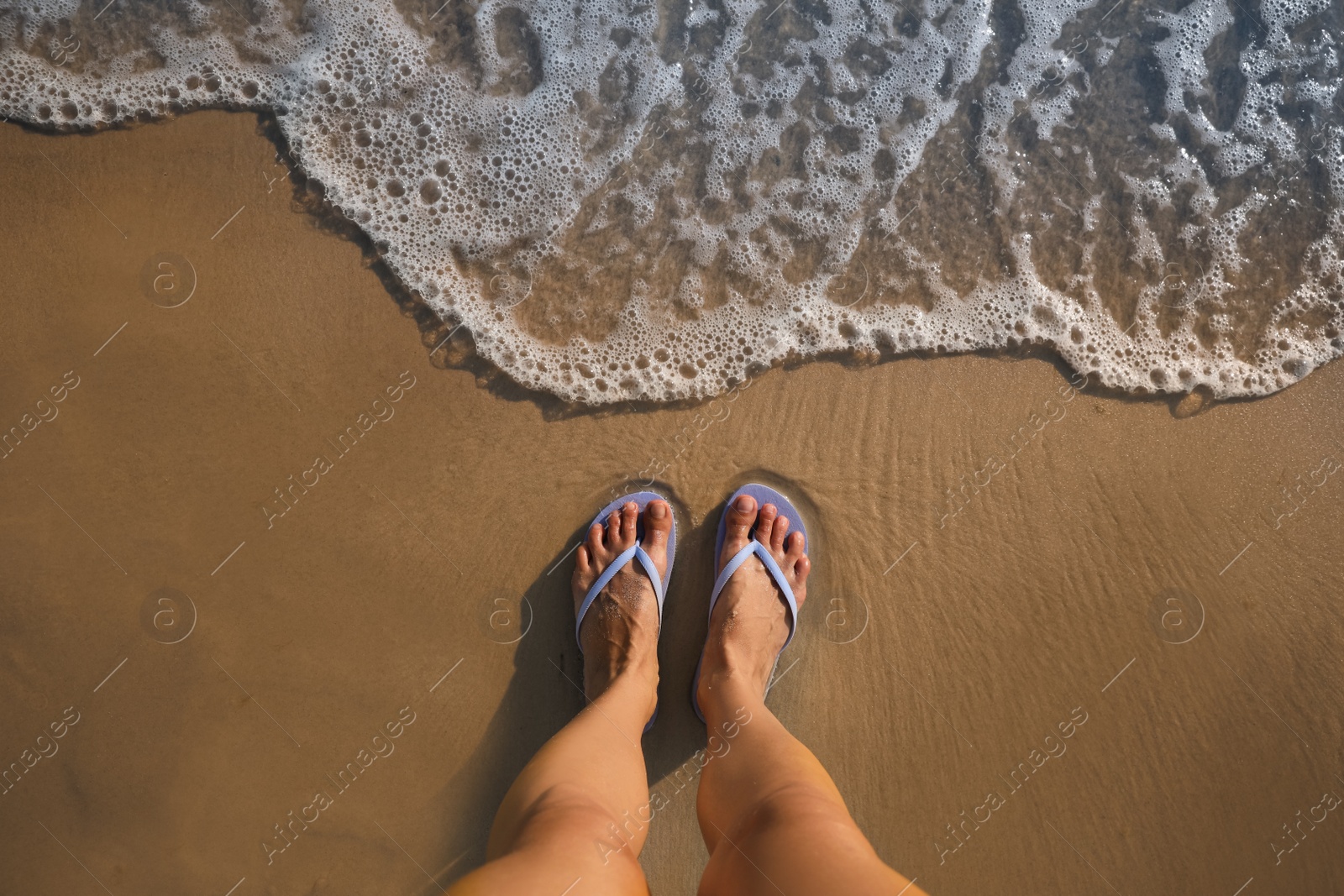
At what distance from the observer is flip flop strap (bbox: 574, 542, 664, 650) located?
2.14 m

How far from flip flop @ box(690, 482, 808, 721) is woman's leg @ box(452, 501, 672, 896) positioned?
0.16 m

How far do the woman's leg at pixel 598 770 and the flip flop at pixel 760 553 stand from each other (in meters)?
0.16

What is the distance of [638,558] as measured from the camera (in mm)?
2184

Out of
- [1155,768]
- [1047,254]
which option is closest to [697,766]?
[1155,768]

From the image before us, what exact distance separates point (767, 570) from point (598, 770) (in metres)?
0.71

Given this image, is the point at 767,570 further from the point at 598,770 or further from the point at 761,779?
the point at 598,770

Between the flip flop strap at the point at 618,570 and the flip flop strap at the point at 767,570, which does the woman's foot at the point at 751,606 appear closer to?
the flip flop strap at the point at 767,570

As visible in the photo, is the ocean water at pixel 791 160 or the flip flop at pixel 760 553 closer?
the flip flop at pixel 760 553

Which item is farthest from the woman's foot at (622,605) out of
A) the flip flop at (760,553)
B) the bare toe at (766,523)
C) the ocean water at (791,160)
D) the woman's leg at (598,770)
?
the ocean water at (791,160)

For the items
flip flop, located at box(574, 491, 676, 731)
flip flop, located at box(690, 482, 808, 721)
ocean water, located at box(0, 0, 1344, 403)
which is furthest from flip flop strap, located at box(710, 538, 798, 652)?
ocean water, located at box(0, 0, 1344, 403)

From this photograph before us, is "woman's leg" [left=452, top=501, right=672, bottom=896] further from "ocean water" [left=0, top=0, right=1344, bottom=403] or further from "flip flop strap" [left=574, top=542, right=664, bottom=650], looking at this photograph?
"ocean water" [left=0, top=0, right=1344, bottom=403]

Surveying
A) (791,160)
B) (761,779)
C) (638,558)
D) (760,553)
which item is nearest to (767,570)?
(760,553)

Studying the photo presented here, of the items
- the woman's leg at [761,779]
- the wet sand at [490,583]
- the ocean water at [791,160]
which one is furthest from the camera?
the ocean water at [791,160]

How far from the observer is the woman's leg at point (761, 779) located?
1526 millimetres
